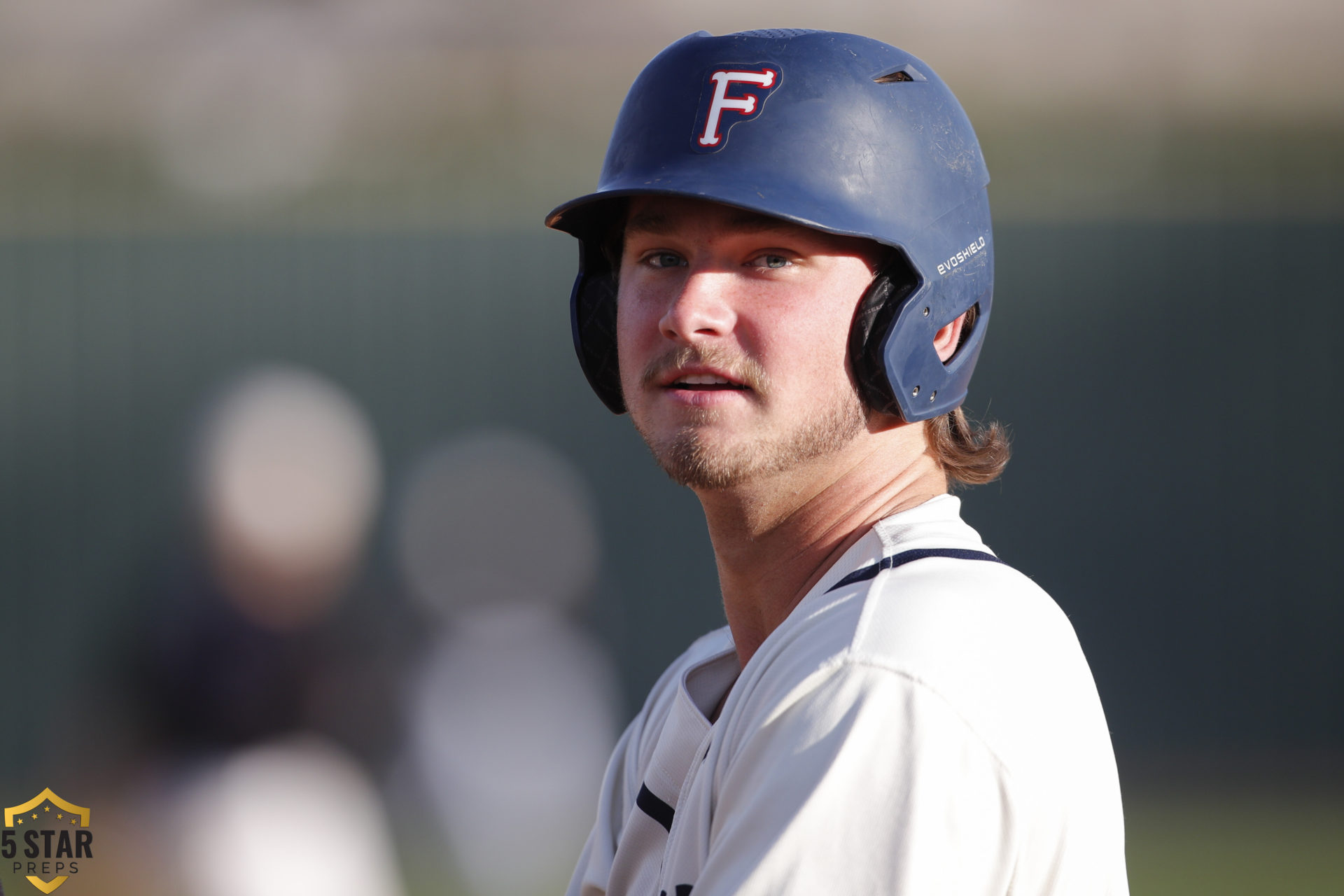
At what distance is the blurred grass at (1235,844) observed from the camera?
5.21 meters

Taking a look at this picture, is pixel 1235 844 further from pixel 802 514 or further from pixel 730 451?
pixel 730 451

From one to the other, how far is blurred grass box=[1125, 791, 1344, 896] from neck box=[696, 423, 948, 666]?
4139 millimetres

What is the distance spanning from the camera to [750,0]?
8094 millimetres

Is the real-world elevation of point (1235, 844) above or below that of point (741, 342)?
below

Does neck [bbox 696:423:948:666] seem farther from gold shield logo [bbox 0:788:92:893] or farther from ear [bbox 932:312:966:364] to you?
gold shield logo [bbox 0:788:92:893]

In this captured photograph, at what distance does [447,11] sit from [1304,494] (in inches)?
259

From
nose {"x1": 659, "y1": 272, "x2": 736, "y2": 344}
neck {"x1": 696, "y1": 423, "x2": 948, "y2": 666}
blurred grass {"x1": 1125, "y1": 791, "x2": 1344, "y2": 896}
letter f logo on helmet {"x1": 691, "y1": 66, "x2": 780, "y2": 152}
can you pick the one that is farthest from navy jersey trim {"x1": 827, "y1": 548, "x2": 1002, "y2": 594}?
blurred grass {"x1": 1125, "y1": 791, "x2": 1344, "y2": 896}

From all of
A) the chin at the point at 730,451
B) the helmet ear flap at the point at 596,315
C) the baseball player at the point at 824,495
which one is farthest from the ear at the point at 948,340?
the helmet ear flap at the point at 596,315

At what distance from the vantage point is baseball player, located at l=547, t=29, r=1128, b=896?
1164 mm

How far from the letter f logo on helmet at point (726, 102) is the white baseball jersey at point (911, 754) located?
0.74 meters

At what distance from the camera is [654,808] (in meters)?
1.72

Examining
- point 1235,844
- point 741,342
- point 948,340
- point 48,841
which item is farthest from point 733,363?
point 1235,844

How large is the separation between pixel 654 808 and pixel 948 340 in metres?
0.98

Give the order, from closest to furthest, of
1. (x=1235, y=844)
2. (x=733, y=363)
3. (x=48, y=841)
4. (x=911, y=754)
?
(x=911, y=754) < (x=733, y=363) < (x=48, y=841) < (x=1235, y=844)
